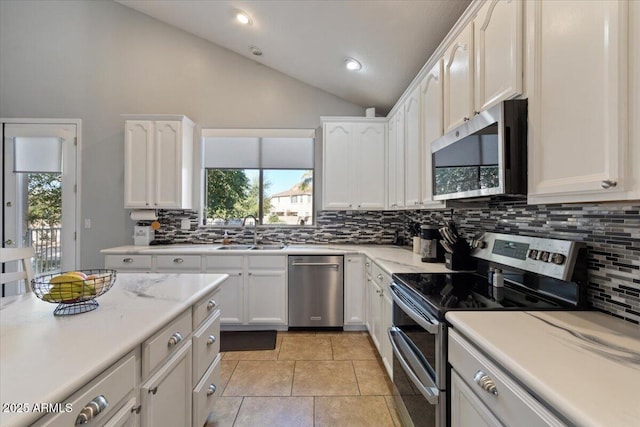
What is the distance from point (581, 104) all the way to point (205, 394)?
2.09 meters

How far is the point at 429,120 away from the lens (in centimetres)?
213

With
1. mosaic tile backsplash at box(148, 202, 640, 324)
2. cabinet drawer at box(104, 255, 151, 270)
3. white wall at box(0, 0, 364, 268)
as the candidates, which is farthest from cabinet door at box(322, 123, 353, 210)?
cabinet drawer at box(104, 255, 151, 270)

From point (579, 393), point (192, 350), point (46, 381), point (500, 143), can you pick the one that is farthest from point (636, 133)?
point (192, 350)

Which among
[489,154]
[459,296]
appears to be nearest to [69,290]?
[459,296]

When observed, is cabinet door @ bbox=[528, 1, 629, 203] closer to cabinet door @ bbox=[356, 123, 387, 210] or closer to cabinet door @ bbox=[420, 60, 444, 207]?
cabinet door @ bbox=[420, 60, 444, 207]

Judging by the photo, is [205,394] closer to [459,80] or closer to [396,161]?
[459,80]

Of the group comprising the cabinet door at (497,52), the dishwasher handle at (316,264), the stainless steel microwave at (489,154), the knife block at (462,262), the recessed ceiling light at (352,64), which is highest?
the recessed ceiling light at (352,64)

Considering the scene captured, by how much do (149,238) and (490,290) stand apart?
141 inches

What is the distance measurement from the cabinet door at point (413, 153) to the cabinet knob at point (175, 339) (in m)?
1.88

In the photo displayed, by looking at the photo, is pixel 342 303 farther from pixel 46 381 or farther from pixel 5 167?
pixel 5 167

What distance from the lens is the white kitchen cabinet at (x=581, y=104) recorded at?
0.78 m

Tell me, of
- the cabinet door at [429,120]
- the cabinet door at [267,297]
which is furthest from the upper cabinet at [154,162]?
the cabinet door at [429,120]

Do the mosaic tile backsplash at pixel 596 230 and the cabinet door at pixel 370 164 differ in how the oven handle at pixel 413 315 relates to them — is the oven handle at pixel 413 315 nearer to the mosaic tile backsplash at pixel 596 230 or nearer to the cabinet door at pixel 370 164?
the mosaic tile backsplash at pixel 596 230

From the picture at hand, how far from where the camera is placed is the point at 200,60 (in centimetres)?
362
